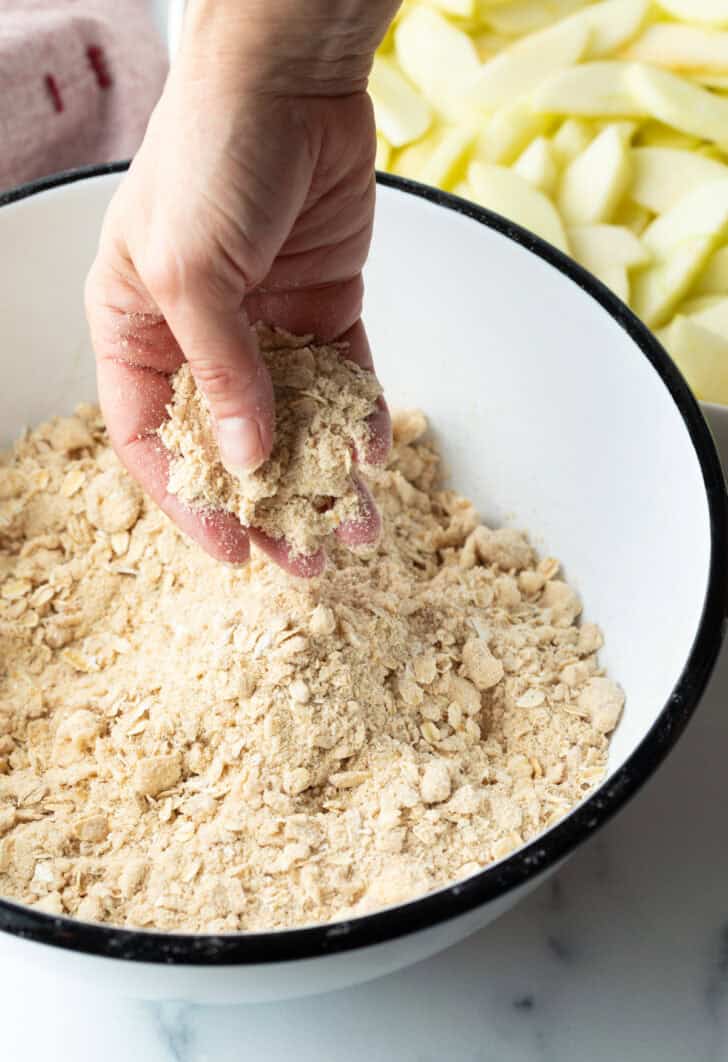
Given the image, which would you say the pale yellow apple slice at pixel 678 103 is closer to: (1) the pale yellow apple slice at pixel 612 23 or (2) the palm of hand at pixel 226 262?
(1) the pale yellow apple slice at pixel 612 23

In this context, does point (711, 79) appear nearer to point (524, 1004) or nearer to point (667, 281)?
point (667, 281)

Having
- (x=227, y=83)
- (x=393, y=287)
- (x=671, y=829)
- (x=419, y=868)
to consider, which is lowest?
(x=671, y=829)

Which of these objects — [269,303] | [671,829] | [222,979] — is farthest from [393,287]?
[222,979]

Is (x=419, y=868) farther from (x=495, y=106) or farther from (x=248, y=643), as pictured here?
(x=495, y=106)

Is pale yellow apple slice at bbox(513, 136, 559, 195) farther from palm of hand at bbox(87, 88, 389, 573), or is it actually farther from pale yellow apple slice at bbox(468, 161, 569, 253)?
palm of hand at bbox(87, 88, 389, 573)

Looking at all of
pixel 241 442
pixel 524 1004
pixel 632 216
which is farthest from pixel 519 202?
pixel 524 1004

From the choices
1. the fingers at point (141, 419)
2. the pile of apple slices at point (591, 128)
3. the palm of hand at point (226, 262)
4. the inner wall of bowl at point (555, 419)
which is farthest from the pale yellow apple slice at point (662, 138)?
the fingers at point (141, 419)
